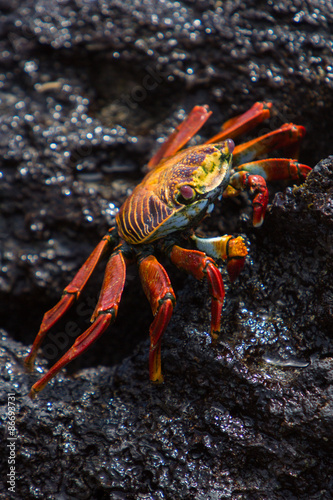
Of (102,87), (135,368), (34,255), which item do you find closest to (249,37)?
(102,87)

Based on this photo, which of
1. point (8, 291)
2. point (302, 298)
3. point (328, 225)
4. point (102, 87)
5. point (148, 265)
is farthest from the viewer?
point (102, 87)

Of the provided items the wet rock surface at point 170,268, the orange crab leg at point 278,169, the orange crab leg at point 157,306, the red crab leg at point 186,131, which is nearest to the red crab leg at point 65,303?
the wet rock surface at point 170,268

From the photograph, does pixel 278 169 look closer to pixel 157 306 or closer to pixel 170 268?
pixel 170 268

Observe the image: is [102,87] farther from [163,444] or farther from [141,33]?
[163,444]

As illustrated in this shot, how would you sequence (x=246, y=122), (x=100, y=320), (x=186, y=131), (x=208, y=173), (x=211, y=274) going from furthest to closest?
(x=186, y=131) → (x=246, y=122) → (x=208, y=173) → (x=100, y=320) → (x=211, y=274)

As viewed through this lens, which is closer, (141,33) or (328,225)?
(328,225)

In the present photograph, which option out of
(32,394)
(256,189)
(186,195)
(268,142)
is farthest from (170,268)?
(32,394)
